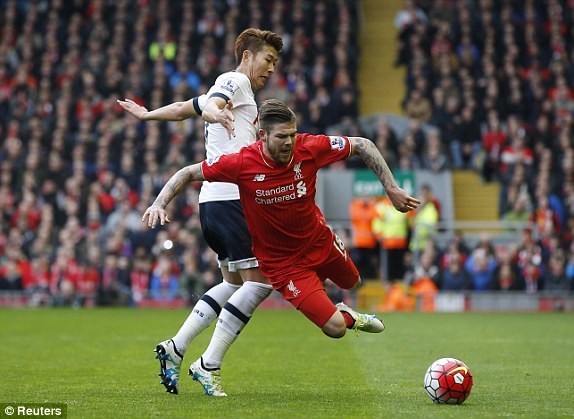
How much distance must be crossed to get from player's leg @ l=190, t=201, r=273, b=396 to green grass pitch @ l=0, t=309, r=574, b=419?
0.77 feet

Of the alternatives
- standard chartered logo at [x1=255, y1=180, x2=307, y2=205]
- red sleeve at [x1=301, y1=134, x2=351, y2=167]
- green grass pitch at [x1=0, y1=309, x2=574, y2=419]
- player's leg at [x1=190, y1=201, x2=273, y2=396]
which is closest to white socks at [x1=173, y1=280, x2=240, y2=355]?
player's leg at [x1=190, y1=201, x2=273, y2=396]

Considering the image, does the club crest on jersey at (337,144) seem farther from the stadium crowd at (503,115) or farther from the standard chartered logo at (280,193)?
the stadium crowd at (503,115)

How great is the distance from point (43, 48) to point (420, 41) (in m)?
9.46

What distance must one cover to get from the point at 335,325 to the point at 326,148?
1.25 metres

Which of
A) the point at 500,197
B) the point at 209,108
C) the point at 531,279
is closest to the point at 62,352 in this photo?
the point at 209,108

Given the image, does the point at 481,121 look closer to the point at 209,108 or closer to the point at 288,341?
the point at 288,341

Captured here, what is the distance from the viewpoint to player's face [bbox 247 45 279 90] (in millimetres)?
8594

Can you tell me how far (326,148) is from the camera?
808cm

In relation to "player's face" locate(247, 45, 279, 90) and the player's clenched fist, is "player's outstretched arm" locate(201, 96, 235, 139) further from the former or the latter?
the player's clenched fist

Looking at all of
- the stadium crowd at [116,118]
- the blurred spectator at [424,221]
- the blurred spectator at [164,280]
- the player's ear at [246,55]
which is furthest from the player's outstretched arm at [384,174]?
the blurred spectator at [164,280]

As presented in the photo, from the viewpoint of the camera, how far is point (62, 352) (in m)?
12.1

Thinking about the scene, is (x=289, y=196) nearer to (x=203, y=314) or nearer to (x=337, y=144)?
(x=337, y=144)

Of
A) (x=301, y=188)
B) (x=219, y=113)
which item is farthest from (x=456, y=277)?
(x=219, y=113)

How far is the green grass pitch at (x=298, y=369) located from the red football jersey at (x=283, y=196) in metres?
1.02
